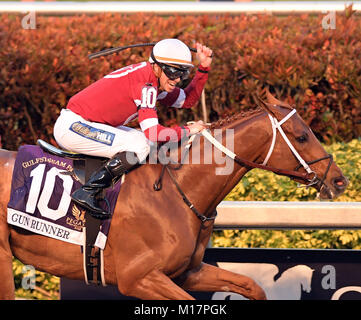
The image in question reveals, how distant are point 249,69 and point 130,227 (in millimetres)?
2934

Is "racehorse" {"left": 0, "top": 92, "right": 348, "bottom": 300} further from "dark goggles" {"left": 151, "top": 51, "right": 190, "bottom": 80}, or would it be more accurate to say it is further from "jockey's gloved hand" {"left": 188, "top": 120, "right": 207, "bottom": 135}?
"dark goggles" {"left": 151, "top": 51, "right": 190, "bottom": 80}

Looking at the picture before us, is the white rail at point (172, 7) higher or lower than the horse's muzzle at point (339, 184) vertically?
higher

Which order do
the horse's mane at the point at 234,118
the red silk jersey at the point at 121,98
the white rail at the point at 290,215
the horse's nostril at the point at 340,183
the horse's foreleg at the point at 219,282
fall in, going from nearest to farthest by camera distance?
the red silk jersey at the point at 121,98
the horse's nostril at the point at 340,183
the horse's mane at the point at 234,118
the horse's foreleg at the point at 219,282
the white rail at the point at 290,215

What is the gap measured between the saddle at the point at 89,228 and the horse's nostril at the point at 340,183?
4.91 feet

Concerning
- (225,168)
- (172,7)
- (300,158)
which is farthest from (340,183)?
(172,7)

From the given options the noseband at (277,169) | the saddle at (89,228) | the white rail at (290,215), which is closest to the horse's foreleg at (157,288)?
the saddle at (89,228)

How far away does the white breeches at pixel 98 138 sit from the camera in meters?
4.76

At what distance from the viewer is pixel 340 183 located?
475cm

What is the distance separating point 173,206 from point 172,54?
976mm

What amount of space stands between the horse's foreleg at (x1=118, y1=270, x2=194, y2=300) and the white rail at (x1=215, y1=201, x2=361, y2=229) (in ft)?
3.33

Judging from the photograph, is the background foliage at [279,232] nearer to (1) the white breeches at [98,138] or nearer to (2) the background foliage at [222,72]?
(2) the background foliage at [222,72]

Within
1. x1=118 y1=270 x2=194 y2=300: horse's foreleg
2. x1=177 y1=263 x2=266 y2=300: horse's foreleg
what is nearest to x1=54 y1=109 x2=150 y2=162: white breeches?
x1=118 y1=270 x2=194 y2=300: horse's foreleg
